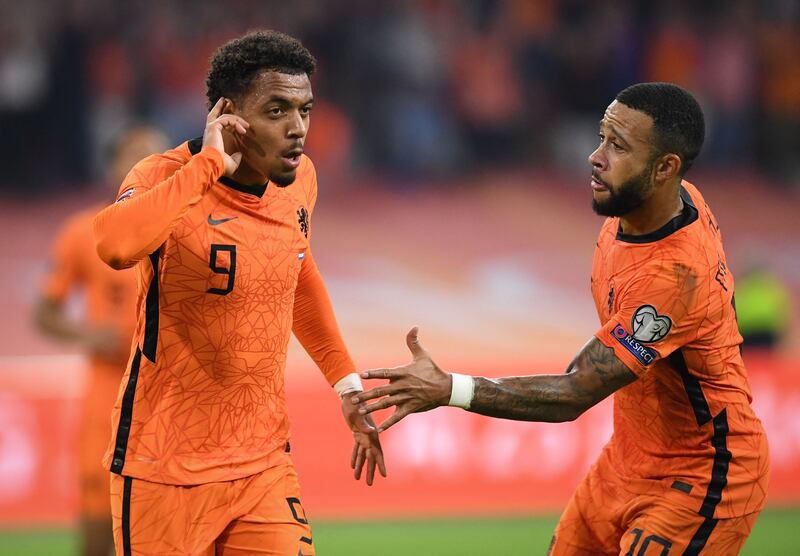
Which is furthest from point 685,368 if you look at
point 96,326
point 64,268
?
point 64,268

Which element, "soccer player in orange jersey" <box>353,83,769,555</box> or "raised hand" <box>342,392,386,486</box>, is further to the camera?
"raised hand" <box>342,392,386,486</box>

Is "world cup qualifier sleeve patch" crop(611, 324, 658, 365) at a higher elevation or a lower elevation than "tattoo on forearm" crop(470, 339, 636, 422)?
higher

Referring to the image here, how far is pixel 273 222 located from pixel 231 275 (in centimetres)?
33

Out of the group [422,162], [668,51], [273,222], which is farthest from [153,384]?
[668,51]

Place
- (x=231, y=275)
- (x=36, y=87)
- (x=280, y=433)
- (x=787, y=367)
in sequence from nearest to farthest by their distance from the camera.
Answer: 1. (x=231, y=275)
2. (x=280, y=433)
3. (x=787, y=367)
4. (x=36, y=87)

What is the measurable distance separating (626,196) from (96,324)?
3758mm

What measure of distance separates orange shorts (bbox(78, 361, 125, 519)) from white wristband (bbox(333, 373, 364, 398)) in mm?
2378

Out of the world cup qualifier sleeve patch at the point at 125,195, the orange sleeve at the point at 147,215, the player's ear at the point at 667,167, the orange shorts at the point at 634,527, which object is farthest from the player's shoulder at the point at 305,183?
the orange shorts at the point at 634,527

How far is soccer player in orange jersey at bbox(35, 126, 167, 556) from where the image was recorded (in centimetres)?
686

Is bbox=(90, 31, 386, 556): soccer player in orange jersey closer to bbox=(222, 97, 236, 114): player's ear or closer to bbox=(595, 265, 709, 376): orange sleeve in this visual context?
bbox=(222, 97, 236, 114): player's ear

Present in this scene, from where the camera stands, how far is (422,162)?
Answer: 1634 cm

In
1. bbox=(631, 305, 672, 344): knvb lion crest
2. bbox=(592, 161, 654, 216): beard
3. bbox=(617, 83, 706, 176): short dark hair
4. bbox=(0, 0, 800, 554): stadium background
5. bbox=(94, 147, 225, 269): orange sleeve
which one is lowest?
bbox=(631, 305, 672, 344): knvb lion crest

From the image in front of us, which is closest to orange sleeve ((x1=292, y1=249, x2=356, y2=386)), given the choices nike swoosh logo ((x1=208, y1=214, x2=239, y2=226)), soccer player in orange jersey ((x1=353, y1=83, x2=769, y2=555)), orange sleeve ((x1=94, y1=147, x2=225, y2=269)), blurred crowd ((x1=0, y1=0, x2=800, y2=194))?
soccer player in orange jersey ((x1=353, y1=83, x2=769, y2=555))

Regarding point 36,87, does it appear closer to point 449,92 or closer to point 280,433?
point 449,92
